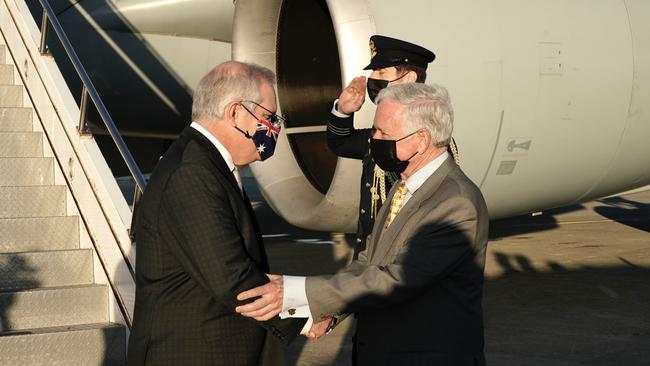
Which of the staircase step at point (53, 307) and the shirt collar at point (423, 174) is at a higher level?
the shirt collar at point (423, 174)

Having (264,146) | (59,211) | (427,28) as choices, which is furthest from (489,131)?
(264,146)

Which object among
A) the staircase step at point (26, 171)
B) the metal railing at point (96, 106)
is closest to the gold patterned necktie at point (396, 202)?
the metal railing at point (96, 106)

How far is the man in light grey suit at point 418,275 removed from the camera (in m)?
2.95

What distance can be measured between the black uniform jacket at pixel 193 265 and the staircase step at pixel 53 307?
228 cm

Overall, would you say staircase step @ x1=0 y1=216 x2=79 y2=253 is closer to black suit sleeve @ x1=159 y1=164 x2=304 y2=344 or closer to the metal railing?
the metal railing

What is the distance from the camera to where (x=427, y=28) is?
636cm

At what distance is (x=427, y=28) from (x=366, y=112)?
2.14ft

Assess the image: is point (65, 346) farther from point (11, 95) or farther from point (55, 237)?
point (11, 95)

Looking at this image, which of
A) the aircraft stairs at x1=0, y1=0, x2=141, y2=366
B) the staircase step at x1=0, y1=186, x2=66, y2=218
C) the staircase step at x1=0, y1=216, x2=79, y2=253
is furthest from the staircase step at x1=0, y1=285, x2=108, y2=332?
the staircase step at x1=0, y1=186, x2=66, y2=218

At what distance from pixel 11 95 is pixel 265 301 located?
176 inches

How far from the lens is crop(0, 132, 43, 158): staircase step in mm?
6328

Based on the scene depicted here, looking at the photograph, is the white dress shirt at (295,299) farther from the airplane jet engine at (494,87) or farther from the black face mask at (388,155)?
the airplane jet engine at (494,87)

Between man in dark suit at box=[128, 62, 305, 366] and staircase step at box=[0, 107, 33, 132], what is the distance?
12.7 feet

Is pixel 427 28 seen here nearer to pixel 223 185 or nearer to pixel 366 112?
pixel 366 112
